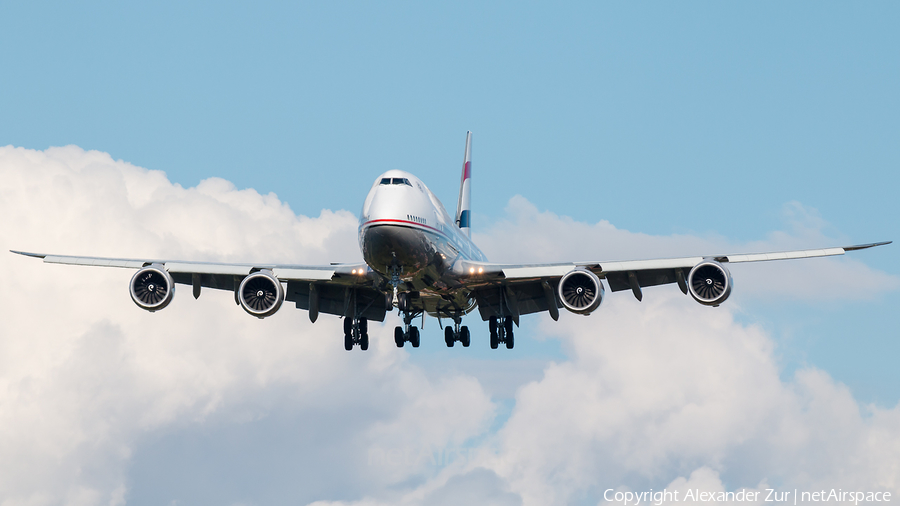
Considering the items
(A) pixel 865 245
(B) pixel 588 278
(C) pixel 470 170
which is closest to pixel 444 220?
(B) pixel 588 278

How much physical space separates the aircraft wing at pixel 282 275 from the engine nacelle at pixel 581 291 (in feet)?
23.0

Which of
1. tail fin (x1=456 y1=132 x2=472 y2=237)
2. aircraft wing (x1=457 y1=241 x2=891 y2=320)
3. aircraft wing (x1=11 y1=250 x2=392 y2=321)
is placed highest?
tail fin (x1=456 y1=132 x2=472 y2=237)

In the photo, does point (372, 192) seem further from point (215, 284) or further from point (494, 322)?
point (494, 322)

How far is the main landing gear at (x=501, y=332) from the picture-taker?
4834cm

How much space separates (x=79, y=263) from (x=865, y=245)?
3025 cm

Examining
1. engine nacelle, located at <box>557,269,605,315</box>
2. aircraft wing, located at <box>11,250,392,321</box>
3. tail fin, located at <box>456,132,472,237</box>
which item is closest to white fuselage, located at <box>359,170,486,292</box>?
aircraft wing, located at <box>11,250,392,321</box>

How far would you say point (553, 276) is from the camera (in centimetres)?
Result: 4084

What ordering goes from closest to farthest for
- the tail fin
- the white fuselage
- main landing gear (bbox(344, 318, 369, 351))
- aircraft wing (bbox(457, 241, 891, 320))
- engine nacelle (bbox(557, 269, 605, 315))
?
the white fuselage, aircraft wing (bbox(457, 241, 891, 320)), engine nacelle (bbox(557, 269, 605, 315)), main landing gear (bbox(344, 318, 369, 351)), the tail fin

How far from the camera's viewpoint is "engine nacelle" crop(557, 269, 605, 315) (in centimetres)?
3934

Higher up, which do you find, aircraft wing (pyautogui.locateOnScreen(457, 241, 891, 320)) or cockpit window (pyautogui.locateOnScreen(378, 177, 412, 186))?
cockpit window (pyautogui.locateOnScreen(378, 177, 412, 186))

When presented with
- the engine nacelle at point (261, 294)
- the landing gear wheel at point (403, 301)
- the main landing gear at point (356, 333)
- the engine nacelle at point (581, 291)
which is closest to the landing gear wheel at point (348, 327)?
the main landing gear at point (356, 333)

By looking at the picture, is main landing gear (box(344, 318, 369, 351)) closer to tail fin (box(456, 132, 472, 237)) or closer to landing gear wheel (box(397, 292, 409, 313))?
landing gear wheel (box(397, 292, 409, 313))

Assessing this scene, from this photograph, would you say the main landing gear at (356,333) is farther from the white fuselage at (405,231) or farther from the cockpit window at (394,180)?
the cockpit window at (394,180)

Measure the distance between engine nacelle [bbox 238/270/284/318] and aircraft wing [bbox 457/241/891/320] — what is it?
24.9 feet
